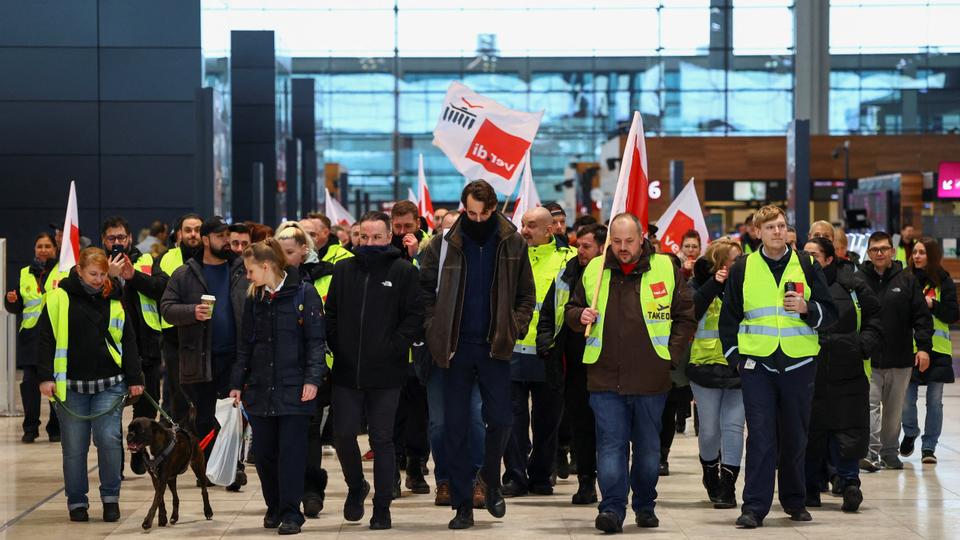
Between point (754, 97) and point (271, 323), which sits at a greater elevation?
point (754, 97)

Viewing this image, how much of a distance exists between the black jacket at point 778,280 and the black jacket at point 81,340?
3490 millimetres

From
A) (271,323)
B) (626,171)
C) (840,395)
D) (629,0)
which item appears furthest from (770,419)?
(629,0)

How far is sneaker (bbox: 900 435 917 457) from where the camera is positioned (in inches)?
469

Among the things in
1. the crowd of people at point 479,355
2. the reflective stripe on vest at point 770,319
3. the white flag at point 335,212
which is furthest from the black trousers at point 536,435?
the white flag at point 335,212

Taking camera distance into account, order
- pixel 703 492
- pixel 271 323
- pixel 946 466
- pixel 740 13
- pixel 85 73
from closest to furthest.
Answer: pixel 271 323 → pixel 703 492 → pixel 946 466 → pixel 85 73 → pixel 740 13

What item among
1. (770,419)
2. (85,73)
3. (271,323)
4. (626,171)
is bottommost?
(770,419)

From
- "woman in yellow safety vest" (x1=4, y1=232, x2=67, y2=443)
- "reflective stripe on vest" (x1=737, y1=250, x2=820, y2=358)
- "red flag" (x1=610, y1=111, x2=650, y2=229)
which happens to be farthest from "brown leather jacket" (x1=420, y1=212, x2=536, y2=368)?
"woman in yellow safety vest" (x1=4, y1=232, x2=67, y2=443)

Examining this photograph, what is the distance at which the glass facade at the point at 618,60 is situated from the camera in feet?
155

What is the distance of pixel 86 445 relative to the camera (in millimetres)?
9102

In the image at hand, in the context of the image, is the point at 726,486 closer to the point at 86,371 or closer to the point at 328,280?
the point at 328,280

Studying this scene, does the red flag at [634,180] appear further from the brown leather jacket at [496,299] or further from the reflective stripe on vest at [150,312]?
the reflective stripe on vest at [150,312]

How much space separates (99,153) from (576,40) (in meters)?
28.4

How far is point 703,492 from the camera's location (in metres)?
10.0

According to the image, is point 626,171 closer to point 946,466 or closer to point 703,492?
point 703,492
